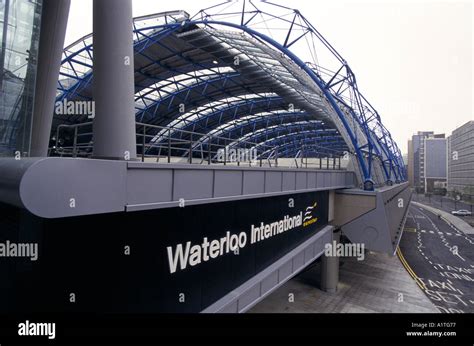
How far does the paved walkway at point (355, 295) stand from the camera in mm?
16016

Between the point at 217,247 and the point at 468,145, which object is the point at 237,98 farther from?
the point at 468,145

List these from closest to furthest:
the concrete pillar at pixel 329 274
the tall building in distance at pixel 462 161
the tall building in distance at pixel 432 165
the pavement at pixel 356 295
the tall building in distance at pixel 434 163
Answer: the pavement at pixel 356 295 < the concrete pillar at pixel 329 274 < the tall building in distance at pixel 462 161 < the tall building in distance at pixel 432 165 < the tall building in distance at pixel 434 163

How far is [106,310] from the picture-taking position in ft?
16.0

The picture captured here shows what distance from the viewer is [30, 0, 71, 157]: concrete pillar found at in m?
9.52

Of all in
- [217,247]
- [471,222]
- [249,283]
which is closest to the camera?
[217,247]

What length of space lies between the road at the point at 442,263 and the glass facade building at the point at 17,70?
2264cm

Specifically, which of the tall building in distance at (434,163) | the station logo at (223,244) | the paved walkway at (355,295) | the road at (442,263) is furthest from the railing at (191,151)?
the tall building in distance at (434,163)

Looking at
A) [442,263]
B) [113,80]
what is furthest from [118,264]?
[442,263]

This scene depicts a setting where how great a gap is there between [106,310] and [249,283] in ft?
15.6

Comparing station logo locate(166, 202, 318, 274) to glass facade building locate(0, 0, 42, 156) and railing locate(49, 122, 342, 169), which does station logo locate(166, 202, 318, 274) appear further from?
glass facade building locate(0, 0, 42, 156)

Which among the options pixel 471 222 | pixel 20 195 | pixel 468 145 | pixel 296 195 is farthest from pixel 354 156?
pixel 468 145

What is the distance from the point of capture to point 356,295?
1808 centimetres

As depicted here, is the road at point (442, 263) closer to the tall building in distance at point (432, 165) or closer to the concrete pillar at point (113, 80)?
the concrete pillar at point (113, 80)

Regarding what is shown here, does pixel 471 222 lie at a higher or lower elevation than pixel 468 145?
lower
